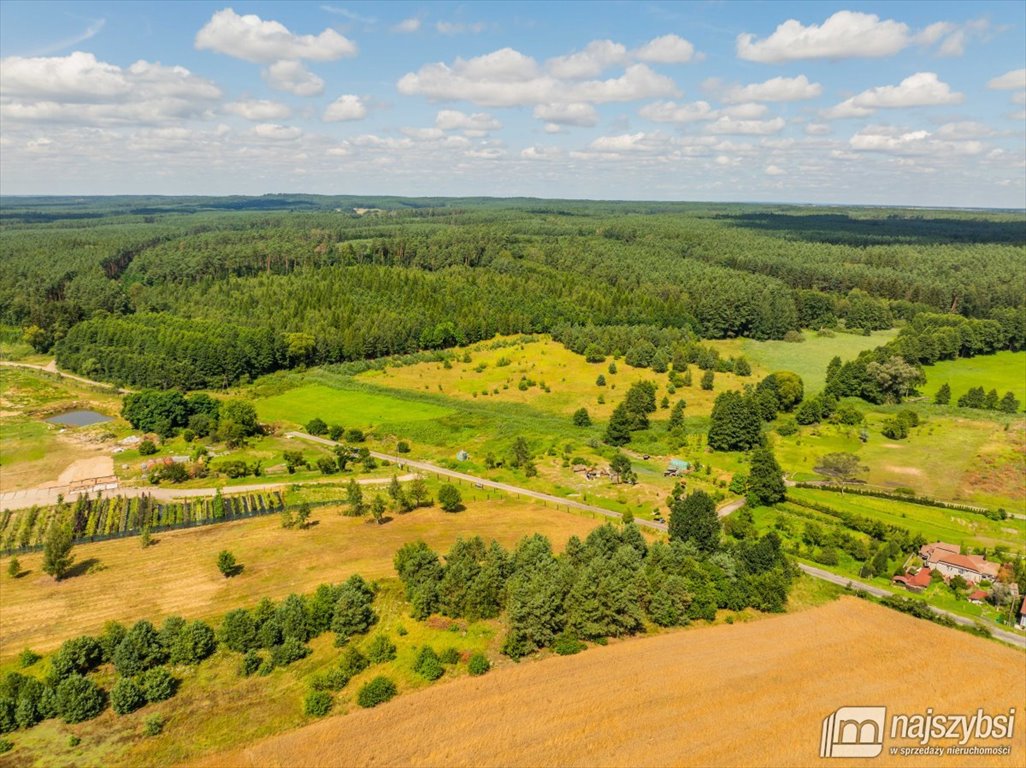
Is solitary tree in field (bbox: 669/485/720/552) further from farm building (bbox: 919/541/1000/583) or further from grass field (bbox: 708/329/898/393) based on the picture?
grass field (bbox: 708/329/898/393)

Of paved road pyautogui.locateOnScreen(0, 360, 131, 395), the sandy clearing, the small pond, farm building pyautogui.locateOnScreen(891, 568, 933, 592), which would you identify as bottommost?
the sandy clearing

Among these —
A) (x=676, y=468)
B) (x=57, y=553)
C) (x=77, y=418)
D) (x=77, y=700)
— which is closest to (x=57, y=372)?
(x=77, y=418)

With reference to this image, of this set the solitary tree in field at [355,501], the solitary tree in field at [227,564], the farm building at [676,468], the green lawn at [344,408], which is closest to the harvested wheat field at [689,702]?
the solitary tree in field at [227,564]

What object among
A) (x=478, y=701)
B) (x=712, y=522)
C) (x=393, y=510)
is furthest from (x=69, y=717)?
(x=712, y=522)

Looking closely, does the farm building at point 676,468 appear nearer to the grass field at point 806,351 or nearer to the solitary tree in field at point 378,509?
the solitary tree in field at point 378,509

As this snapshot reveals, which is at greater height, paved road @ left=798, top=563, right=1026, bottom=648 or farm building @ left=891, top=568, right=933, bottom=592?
farm building @ left=891, top=568, right=933, bottom=592

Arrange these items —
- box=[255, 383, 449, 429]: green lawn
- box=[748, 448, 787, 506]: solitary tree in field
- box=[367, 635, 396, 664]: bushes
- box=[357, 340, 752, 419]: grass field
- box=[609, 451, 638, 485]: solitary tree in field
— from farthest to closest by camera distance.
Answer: box=[357, 340, 752, 419]: grass field → box=[255, 383, 449, 429]: green lawn → box=[609, 451, 638, 485]: solitary tree in field → box=[748, 448, 787, 506]: solitary tree in field → box=[367, 635, 396, 664]: bushes

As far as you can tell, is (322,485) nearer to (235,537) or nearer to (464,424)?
(235,537)

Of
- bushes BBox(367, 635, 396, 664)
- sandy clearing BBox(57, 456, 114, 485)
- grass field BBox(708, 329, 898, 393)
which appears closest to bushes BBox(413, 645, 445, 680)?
bushes BBox(367, 635, 396, 664)
